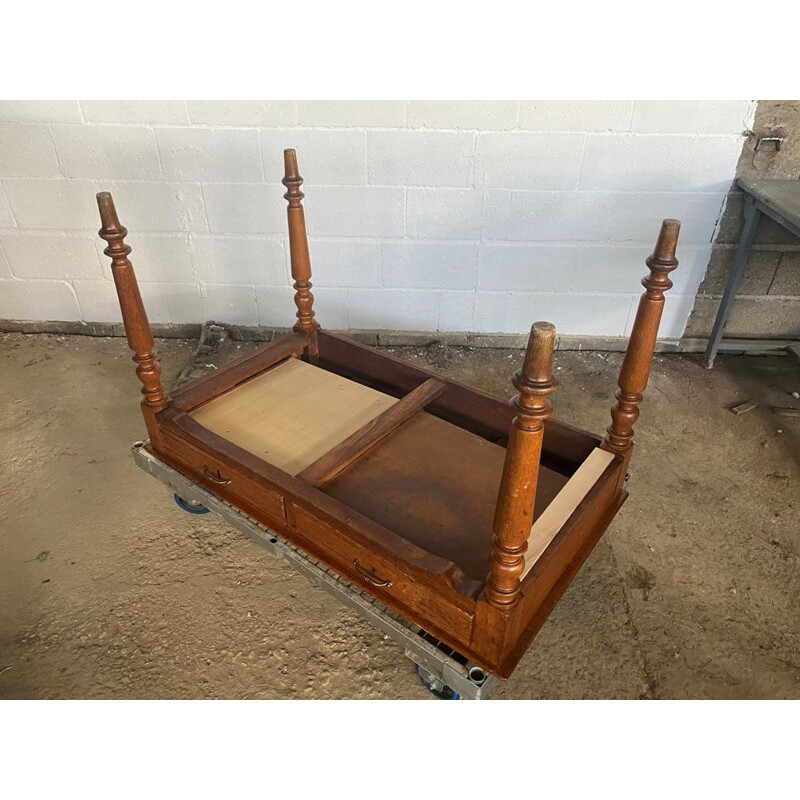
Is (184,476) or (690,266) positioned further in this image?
(690,266)

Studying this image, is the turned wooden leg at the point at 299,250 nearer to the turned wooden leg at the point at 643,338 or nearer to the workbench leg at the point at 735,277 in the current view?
the turned wooden leg at the point at 643,338

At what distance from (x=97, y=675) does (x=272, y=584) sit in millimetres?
491

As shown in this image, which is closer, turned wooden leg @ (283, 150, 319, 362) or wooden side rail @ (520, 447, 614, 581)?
wooden side rail @ (520, 447, 614, 581)

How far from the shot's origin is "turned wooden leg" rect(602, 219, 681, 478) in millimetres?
1341

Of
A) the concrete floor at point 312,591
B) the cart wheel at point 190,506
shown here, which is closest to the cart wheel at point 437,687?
the concrete floor at point 312,591

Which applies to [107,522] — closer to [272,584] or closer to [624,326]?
[272,584]

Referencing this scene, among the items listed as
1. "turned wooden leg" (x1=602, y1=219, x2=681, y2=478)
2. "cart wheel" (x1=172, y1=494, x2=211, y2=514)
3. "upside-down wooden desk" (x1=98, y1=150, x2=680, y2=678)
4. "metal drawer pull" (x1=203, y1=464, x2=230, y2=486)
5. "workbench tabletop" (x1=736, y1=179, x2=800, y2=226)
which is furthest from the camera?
"workbench tabletop" (x1=736, y1=179, x2=800, y2=226)

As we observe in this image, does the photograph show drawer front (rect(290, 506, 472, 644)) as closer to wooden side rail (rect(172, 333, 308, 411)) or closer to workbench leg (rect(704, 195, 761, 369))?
wooden side rail (rect(172, 333, 308, 411))

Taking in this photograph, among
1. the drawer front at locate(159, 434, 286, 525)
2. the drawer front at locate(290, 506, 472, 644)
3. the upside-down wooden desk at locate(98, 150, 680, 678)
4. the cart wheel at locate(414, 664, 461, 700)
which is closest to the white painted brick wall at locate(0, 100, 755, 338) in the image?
the upside-down wooden desk at locate(98, 150, 680, 678)

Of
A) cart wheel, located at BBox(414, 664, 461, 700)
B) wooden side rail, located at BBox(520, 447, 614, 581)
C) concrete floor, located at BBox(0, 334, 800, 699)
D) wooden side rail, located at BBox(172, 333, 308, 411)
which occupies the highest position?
wooden side rail, located at BBox(520, 447, 614, 581)

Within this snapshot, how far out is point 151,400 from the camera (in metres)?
1.76

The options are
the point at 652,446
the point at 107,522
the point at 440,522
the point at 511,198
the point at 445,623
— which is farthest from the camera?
the point at 511,198

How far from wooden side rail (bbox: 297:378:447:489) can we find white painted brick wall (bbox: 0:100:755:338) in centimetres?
112

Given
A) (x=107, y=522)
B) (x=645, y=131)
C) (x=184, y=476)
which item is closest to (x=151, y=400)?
(x=184, y=476)
